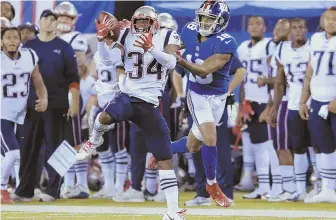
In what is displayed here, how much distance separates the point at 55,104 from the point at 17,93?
0.56 meters

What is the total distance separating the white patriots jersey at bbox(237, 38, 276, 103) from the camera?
12453 mm

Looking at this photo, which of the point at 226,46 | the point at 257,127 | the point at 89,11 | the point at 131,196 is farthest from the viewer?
the point at 89,11

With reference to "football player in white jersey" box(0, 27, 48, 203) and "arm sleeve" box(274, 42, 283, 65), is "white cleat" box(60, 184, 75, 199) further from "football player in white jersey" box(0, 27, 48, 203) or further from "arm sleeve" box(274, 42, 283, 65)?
"arm sleeve" box(274, 42, 283, 65)

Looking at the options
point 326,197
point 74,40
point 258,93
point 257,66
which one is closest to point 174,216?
point 326,197

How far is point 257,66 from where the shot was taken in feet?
41.0

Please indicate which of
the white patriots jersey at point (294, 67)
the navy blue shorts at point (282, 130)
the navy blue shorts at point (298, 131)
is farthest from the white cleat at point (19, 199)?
the white patriots jersey at point (294, 67)

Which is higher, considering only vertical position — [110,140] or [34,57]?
[34,57]

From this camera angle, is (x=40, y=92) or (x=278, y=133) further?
(x=278, y=133)

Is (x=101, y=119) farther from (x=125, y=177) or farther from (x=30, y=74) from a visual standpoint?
(x=125, y=177)

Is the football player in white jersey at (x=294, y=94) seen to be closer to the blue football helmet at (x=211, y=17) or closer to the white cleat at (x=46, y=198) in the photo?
the blue football helmet at (x=211, y=17)

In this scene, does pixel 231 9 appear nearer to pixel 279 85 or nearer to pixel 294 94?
pixel 279 85

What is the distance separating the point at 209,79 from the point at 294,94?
2.14 m

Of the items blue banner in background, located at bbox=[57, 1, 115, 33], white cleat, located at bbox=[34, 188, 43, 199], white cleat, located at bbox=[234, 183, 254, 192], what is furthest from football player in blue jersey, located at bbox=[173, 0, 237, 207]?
blue banner in background, located at bbox=[57, 1, 115, 33]

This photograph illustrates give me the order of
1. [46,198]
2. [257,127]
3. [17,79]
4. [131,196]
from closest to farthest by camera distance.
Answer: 1. [17,79]
2. [46,198]
3. [131,196]
4. [257,127]
